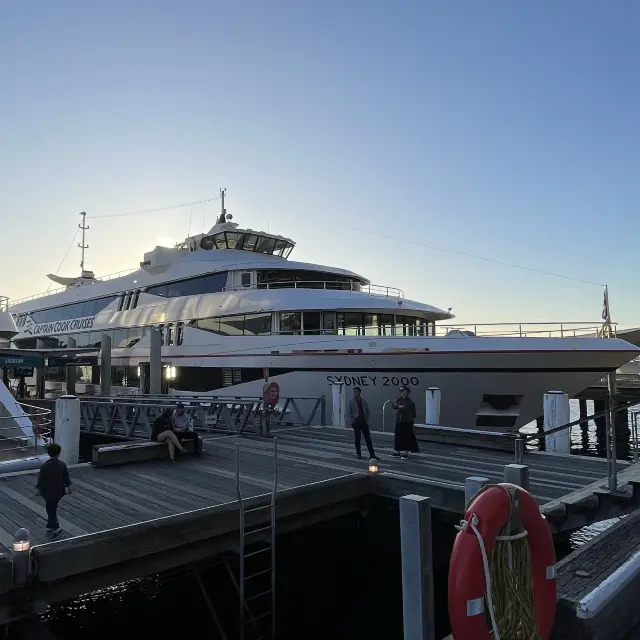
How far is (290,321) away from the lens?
56.2 ft

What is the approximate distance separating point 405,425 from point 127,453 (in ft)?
15.7

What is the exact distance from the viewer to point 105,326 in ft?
83.8

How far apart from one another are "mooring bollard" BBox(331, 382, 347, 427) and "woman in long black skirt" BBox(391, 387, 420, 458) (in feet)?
13.8

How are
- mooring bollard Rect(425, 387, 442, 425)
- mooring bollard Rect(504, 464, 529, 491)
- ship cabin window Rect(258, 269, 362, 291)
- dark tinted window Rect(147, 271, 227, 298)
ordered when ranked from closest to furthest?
1. mooring bollard Rect(504, 464, 529, 491)
2. mooring bollard Rect(425, 387, 442, 425)
3. ship cabin window Rect(258, 269, 362, 291)
4. dark tinted window Rect(147, 271, 227, 298)

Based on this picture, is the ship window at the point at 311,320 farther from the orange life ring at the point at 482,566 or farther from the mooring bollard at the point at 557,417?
the orange life ring at the point at 482,566

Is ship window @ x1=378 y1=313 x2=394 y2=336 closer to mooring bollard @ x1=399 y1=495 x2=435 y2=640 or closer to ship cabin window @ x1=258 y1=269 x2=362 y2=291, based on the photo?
ship cabin window @ x1=258 y1=269 x2=362 y2=291

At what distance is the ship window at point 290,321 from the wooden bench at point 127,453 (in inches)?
286

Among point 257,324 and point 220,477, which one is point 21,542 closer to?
point 220,477

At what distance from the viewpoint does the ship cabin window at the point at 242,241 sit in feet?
75.8

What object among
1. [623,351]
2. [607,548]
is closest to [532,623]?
[607,548]

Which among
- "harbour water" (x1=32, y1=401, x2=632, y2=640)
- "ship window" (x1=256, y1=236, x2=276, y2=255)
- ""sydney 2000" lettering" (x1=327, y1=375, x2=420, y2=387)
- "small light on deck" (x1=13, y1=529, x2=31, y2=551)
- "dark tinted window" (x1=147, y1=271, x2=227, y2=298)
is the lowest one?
"harbour water" (x1=32, y1=401, x2=632, y2=640)

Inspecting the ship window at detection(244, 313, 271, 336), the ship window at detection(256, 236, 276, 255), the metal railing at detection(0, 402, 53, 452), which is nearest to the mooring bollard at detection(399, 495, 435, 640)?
the metal railing at detection(0, 402, 53, 452)

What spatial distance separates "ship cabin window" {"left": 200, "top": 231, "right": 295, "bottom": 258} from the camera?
2309 centimetres

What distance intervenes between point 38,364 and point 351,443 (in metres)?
11.8
